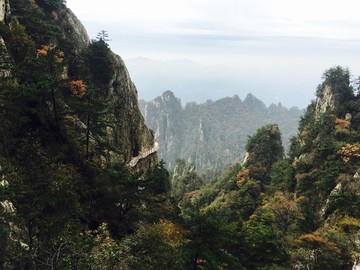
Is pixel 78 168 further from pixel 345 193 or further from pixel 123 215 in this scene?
pixel 345 193

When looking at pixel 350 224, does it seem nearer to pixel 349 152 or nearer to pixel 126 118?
pixel 349 152

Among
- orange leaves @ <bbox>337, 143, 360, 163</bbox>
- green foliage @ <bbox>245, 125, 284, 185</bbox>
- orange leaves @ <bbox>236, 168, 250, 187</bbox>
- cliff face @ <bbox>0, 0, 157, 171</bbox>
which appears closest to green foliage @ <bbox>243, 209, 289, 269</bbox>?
cliff face @ <bbox>0, 0, 157, 171</bbox>

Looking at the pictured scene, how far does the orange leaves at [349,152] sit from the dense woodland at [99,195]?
148mm

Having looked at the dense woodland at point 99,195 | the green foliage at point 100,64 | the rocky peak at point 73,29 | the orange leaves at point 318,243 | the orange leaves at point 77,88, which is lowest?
the orange leaves at point 318,243

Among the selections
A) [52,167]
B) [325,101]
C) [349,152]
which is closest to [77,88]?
[52,167]

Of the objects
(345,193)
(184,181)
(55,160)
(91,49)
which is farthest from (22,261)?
(184,181)

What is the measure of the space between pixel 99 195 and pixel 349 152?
117 ft

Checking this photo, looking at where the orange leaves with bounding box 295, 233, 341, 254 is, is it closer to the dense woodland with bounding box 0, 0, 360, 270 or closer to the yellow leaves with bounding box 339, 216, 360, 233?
the dense woodland with bounding box 0, 0, 360, 270

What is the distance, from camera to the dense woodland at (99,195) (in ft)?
50.9

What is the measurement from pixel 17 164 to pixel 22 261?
42.1ft

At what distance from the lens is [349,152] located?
48688 millimetres

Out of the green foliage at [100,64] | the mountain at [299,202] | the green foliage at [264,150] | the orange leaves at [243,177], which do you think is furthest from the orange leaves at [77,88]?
the green foliage at [264,150]

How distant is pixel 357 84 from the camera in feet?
218

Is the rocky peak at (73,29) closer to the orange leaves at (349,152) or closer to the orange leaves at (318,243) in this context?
the orange leaves at (318,243)
